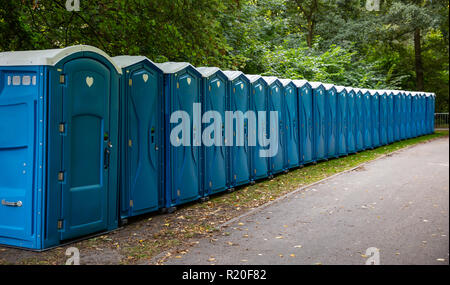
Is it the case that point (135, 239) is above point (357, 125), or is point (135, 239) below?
below

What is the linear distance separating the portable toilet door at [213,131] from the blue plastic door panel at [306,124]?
4.05 meters

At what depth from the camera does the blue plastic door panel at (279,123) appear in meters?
10.6

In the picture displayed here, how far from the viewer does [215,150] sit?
27.2ft

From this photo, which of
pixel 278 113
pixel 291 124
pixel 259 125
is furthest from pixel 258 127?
pixel 291 124

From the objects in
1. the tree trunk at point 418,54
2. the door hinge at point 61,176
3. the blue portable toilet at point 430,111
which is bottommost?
the door hinge at point 61,176

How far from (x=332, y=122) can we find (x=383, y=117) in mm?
5751

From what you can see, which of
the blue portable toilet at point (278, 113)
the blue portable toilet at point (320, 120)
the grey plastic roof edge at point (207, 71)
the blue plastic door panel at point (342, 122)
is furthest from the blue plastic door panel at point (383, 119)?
the grey plastic roof edge at point (207, 71)

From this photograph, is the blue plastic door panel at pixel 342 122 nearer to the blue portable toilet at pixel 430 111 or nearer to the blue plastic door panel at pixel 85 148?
the blue plastic door panel at pixel 85 148

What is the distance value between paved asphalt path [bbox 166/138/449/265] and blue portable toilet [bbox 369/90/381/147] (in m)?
7.72

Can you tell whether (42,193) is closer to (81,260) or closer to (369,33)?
(81,260)

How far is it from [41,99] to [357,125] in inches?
514

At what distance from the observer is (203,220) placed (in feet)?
21.9

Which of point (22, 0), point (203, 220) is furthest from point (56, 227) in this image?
point (22, 0)
